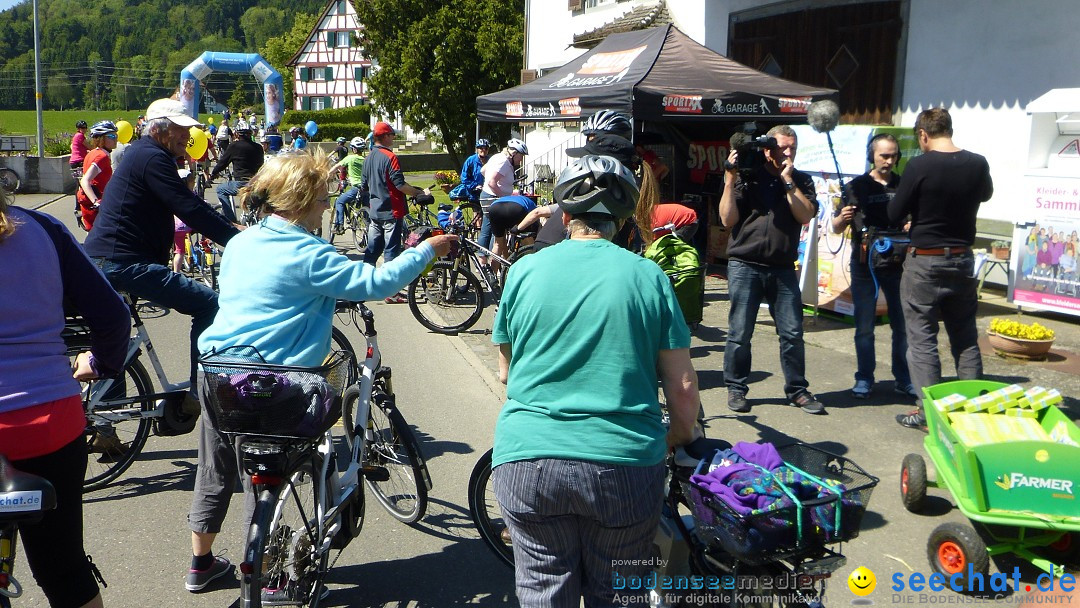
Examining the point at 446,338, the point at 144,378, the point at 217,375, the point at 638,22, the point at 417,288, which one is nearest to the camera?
the point at 217,375

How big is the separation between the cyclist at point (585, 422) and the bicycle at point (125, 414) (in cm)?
315

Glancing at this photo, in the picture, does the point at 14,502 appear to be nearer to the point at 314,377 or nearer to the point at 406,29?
the point at 314,377

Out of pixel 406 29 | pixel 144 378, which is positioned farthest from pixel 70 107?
pixel 144 378

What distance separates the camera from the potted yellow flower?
7.30 meters

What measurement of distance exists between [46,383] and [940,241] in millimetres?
4901

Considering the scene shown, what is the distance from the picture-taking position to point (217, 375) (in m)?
3.13

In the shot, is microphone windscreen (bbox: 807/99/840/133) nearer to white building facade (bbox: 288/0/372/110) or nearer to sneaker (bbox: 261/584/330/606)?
sneaker (bbox: 261/584/330/606)

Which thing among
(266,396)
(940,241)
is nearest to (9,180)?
(266,396)

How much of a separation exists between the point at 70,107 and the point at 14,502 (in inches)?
5261

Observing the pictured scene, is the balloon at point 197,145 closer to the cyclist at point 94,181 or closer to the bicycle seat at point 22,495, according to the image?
the cyclist at point 94,181

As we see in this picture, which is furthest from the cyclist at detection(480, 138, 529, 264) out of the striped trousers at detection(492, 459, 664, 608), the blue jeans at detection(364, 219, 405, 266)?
the striped trousers at detection(492, 459, 664, 608)

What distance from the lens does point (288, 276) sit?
3.25 metres

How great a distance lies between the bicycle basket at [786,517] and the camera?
262cm

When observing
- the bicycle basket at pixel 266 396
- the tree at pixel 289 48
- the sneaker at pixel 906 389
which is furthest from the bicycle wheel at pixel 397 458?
the tree at pixel 289 48
